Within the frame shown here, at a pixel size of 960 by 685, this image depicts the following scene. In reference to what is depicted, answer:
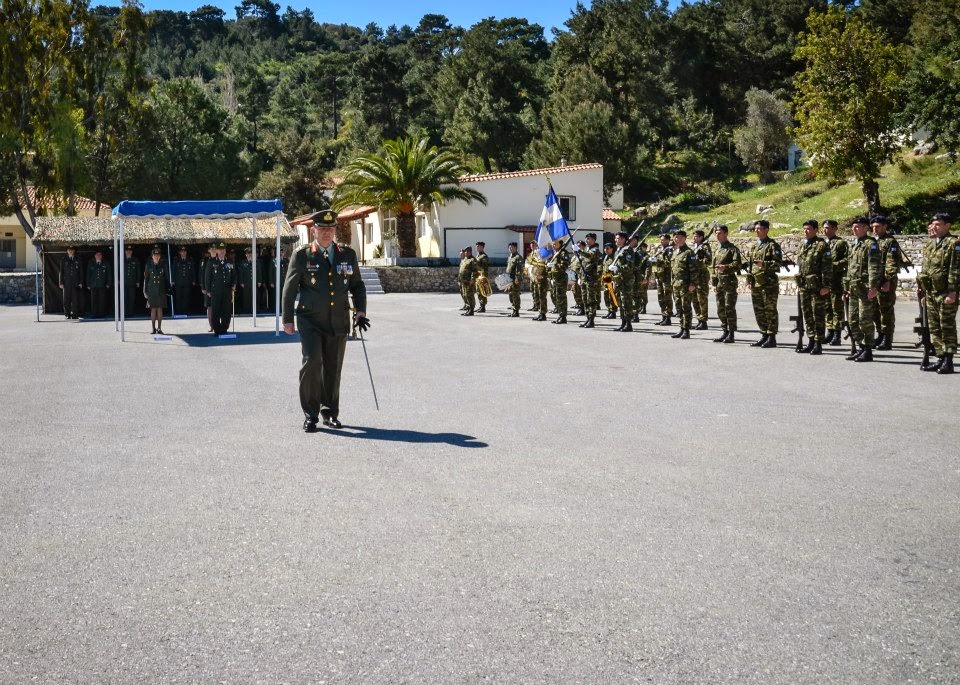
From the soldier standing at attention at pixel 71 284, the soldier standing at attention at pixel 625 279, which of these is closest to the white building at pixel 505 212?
the soldier standing at attention at pixel 71 284

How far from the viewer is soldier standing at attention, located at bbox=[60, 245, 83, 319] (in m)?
26.2

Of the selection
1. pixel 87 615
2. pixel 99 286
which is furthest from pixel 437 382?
pixel 99 286

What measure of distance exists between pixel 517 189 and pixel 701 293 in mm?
29611

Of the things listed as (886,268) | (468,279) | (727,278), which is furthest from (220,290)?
(886,268)

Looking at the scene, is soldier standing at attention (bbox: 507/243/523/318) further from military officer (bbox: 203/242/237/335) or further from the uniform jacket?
the uniform jacket

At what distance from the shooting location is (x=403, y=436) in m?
8.05

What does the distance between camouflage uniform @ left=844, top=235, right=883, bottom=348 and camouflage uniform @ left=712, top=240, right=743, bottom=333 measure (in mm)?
2573

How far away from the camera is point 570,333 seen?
62.7ft

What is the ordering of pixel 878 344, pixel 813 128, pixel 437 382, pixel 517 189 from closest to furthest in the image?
pixel 437 382
pixel 878 344
pixel 813 128
pixel 517 189

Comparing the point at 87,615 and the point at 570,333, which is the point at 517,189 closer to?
the point at 570,333

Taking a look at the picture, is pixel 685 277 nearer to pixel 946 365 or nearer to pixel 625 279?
pixel 625 279

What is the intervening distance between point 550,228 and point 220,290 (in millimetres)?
9179

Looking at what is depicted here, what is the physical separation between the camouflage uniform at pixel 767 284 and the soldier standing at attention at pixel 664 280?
17.3 ft

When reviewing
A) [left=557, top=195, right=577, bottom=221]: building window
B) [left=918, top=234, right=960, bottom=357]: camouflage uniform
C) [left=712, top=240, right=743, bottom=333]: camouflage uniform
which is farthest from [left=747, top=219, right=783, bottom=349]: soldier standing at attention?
[left=557, top=195, right=577, bottom=221]: building window
